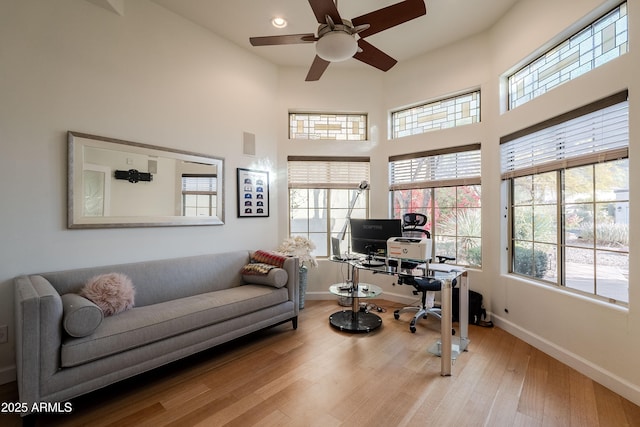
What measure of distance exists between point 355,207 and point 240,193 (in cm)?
169

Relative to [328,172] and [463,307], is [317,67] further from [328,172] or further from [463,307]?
[463,307]

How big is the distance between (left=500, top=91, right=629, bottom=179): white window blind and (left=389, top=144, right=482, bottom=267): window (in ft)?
1.50

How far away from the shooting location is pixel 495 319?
325 centimetres

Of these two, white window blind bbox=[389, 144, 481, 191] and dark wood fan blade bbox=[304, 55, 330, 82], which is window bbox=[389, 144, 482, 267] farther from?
dark wood fan blade bbox=[304, 55, 330, 82]

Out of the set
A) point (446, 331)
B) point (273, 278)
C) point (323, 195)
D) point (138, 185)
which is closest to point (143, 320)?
point (273, 278)

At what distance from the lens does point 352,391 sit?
203 centimetres

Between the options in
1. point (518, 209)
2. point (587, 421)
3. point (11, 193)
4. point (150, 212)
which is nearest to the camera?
point (587, 421)

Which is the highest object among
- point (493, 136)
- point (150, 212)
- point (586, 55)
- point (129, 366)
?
point (586, 55)

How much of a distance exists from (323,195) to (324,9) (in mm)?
2618

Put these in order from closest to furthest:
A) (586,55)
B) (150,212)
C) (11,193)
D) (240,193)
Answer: (11,193)
(586,55)
(150,212)
(240,193)

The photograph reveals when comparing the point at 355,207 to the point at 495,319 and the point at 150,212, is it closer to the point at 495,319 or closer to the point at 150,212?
the point at 495,319

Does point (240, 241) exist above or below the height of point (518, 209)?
below

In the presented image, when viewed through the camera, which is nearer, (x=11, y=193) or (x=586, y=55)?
(x=11, y=193)

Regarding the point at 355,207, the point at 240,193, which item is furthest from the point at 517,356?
the point at 240,193
